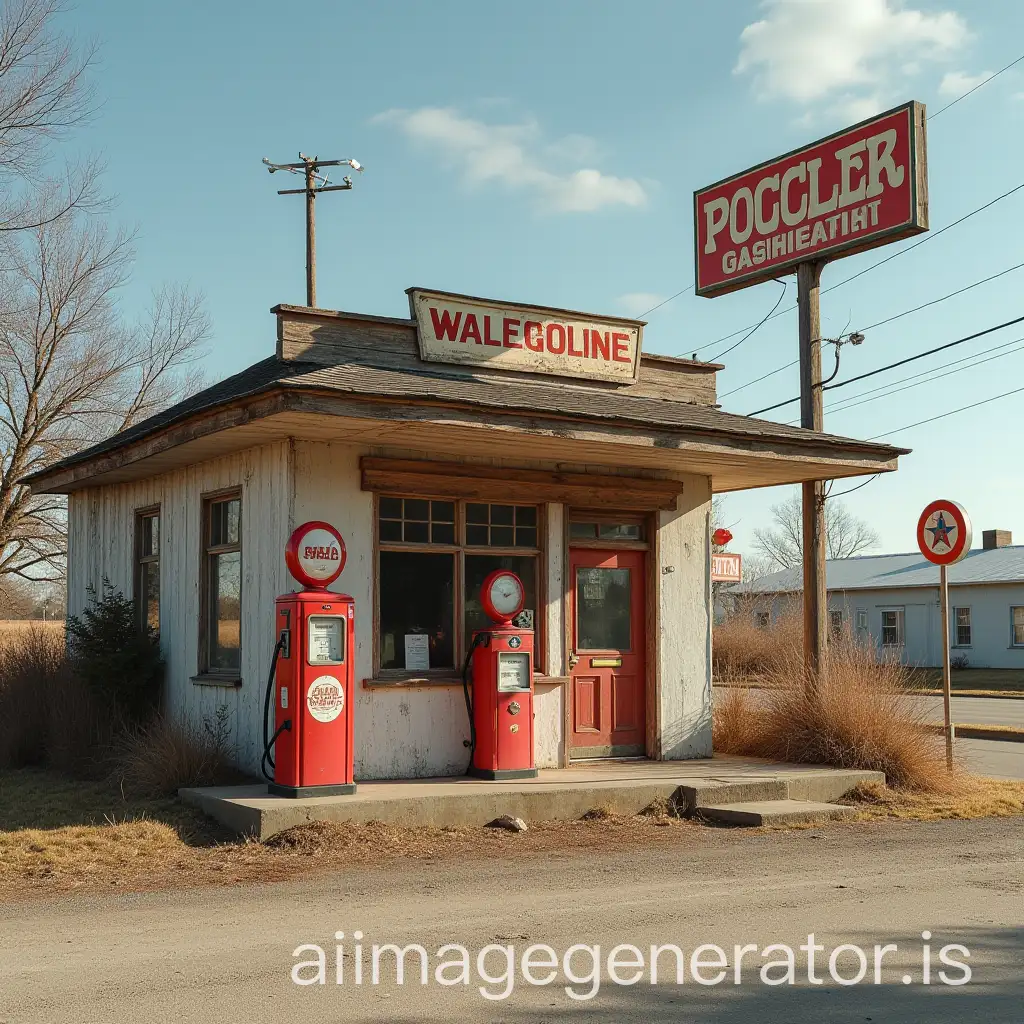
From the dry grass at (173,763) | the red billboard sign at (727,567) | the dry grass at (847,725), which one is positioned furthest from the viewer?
the red billboard sign at (727,567)

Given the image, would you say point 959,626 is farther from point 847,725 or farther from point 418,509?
point 418,509

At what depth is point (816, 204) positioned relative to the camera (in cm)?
1416

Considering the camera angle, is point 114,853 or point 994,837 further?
point 994,837

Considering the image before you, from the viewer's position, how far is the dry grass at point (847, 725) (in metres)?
Result: 12.2

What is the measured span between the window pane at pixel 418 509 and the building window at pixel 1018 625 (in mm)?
32281

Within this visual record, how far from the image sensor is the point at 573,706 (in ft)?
41.5

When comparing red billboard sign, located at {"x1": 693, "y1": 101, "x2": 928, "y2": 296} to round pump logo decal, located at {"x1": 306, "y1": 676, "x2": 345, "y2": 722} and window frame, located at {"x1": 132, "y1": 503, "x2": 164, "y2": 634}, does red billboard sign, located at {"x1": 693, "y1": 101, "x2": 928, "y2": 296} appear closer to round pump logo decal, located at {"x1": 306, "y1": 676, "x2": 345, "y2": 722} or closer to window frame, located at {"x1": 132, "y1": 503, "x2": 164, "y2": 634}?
window frame, located at {"x1": 132, "y1": 503, "x2": 164, "y2": 634}

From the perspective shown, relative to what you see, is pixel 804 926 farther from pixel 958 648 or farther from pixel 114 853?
pixel 958 648

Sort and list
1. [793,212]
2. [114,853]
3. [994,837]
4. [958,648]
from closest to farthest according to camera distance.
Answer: [114,853] < [994,837] < [793,212] < [958,648]

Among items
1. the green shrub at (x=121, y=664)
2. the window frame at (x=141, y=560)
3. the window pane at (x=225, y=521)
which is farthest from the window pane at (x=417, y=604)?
the window frame at (x=141, y=560)

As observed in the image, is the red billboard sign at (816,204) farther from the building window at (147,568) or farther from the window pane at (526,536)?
the building window at (147,568)

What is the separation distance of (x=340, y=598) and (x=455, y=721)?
219 centimetres

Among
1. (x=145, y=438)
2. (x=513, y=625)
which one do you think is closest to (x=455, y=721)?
(x=513, y=625)

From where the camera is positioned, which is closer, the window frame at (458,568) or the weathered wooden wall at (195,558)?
the weathered wooden wall at (195,558)
